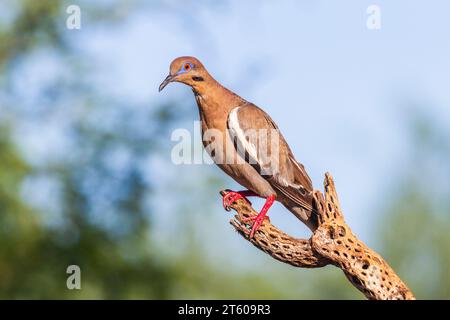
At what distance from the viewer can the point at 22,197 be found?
47.5 ft

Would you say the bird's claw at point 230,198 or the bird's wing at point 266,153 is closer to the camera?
the bird's claw at point 230,198

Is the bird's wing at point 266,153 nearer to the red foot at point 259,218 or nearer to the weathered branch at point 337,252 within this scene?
the red foot at point 259,218

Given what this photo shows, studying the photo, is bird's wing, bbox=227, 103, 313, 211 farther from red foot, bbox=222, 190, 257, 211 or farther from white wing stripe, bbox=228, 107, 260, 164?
red foot, bbox=222, 190, 257, 211

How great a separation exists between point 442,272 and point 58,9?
8.44 metres

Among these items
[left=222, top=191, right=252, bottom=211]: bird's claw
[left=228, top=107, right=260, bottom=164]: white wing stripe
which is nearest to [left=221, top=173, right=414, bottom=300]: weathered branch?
[left=222, top=191, right=252, bottom=211]: bird's claw

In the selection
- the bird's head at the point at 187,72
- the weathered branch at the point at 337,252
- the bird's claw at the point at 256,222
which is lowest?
the weathered branch at the point at 337,252

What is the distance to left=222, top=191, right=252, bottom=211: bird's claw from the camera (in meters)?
7.06

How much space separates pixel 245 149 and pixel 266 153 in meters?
0.20

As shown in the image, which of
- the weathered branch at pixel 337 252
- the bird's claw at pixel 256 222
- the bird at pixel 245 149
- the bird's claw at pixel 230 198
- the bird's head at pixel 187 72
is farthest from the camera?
the bird's head at pixel 187 72

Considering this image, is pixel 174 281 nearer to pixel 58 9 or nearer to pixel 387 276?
pixel 58 9

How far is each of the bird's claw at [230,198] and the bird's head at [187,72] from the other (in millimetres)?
1026

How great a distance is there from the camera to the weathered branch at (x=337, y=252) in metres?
5.82

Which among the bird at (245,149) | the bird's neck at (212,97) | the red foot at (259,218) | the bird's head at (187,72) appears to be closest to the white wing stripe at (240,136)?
the bird at (245,149)

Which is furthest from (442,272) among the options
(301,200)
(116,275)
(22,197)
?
(301,200)
